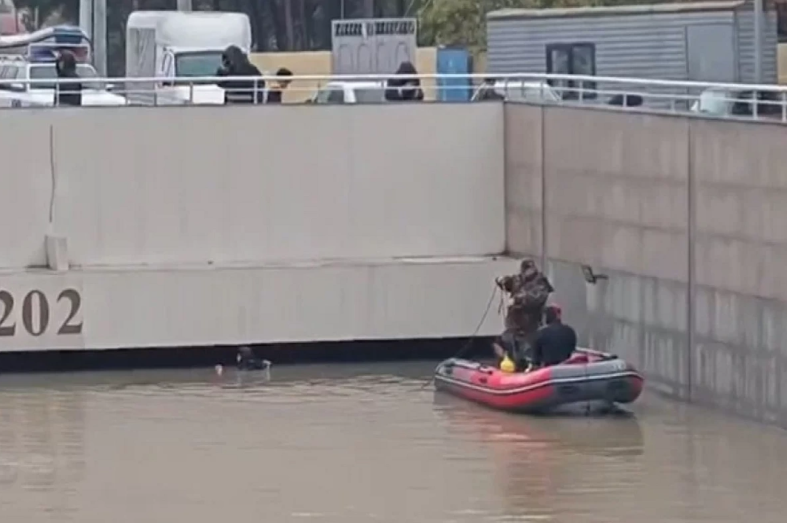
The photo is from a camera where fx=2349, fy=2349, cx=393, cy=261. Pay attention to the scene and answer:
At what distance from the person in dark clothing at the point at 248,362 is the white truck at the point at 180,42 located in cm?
735

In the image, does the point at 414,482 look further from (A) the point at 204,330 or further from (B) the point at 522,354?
(A) the point at 204,330

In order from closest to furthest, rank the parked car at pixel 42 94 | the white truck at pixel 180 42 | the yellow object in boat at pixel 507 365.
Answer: the yellow object in boat at pixel 507 365 < the parked car at pixel 42 94 < the white truck at pixel 180 42

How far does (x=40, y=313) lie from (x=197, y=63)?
10.9m

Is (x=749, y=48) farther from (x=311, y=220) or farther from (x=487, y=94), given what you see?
(x=311, y=220)

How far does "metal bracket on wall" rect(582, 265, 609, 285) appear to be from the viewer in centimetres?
2695

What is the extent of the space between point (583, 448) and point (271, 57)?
2284 centimetres

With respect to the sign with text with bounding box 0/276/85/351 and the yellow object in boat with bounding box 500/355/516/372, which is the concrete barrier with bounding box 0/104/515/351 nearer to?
the sign with text with bounding box 0/276/85/351

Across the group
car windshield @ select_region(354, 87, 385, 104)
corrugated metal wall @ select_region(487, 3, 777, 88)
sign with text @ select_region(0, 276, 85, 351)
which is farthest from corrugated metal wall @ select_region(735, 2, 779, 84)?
sign with text @ select_region(0, 276, 85, 351)

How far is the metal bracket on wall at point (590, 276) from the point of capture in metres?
27.0

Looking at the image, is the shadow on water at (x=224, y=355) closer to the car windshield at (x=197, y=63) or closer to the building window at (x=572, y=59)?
the building window at (x=572, y=59)

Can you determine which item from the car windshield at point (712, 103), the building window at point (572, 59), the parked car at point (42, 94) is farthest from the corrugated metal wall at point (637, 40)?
the car windshield at point (712, 103)

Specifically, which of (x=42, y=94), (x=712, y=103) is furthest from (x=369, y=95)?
(x=712, y=103)

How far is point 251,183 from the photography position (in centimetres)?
2888

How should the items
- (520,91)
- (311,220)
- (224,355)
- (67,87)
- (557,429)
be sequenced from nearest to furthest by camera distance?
(557,429) → (224,355) → (311,220) → (520,91) → (67,87)
